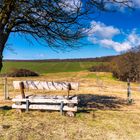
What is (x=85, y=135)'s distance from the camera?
940 cm

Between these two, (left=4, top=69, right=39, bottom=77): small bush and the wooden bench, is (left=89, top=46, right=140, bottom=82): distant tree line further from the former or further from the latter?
the wooden bench

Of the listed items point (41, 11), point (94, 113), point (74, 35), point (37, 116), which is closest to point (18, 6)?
point (41, 11)

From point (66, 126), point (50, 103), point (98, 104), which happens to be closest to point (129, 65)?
point (98, 104)

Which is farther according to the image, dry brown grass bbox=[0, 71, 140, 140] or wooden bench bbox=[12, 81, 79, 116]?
wooden bench bbox=[12, 81, 79, 116]

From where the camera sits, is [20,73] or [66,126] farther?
[20,73]

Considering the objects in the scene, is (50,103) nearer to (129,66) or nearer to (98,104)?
(98,104)

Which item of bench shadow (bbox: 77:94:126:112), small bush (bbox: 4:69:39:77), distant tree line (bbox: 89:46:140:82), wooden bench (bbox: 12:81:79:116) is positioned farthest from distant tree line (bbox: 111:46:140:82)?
wooden bench (bbox: 12:81:79:116)

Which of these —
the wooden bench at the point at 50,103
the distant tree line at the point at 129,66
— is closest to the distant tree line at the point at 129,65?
the distant tree line at the point at 129,66

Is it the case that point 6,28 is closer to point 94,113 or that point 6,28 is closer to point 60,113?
point 60,113

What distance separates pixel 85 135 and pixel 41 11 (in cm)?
517

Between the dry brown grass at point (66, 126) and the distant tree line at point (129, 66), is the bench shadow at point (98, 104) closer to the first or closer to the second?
the dry brown grass at point (66, 126)

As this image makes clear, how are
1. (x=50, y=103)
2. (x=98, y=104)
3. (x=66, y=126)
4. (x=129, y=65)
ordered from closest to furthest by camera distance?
(x=66, y=126), (x=50, y=103), (x=98, y=104), (x=129, y=65)

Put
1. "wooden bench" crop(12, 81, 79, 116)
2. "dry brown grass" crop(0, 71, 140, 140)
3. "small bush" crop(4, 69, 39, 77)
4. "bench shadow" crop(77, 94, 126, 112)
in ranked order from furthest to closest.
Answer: "small bush" crop(4, 69, 39, 77), "bench shadow" crop(77, 94, 126, 112), "wooden bench" crop(12, 81, 79, 116), "dry brown grass" crop(0, 71, 140, 140)

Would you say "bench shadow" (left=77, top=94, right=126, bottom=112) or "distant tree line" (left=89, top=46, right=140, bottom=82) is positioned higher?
"distant tree line" (left=89, top=46, right=140, bottom=82)
